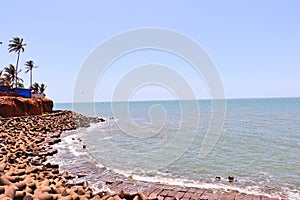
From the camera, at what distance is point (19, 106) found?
30.7 m

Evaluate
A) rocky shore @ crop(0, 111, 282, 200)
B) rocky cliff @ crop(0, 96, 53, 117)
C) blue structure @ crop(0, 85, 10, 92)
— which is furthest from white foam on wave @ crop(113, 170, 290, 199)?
blue structure @ crop(0, 85, 10, 92)

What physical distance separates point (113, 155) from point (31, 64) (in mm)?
44686

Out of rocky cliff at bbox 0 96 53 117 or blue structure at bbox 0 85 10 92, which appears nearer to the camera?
rocky cliff at bbox 0 96 53 117

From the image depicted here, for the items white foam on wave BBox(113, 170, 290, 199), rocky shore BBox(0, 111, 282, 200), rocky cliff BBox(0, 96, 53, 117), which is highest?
rocky cliff BBox(0, 96, 53, 117)

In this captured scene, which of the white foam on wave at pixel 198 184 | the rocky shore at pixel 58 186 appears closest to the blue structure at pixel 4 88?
the rocky shore at pixel 58 186

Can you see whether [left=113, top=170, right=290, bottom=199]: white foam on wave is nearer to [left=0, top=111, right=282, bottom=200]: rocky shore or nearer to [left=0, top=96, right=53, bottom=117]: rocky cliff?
[left=0, top=111, right=282, bottom=200]: rocky shore

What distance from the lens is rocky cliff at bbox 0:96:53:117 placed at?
Result: 93.3ft

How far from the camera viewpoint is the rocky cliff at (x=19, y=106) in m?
28.4

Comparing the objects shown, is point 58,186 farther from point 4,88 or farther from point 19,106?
point 4,88

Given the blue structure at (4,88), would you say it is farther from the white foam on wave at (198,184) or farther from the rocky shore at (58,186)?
the white foam on wave at (198,184)

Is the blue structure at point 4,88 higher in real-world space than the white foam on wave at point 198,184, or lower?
higher

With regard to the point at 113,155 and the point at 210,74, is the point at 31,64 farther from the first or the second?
the point at 210,74

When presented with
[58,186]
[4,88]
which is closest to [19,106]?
[4,88]


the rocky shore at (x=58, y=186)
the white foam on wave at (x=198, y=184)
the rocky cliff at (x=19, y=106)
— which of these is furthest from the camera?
the rocky cliff at (x=19, y=106)
